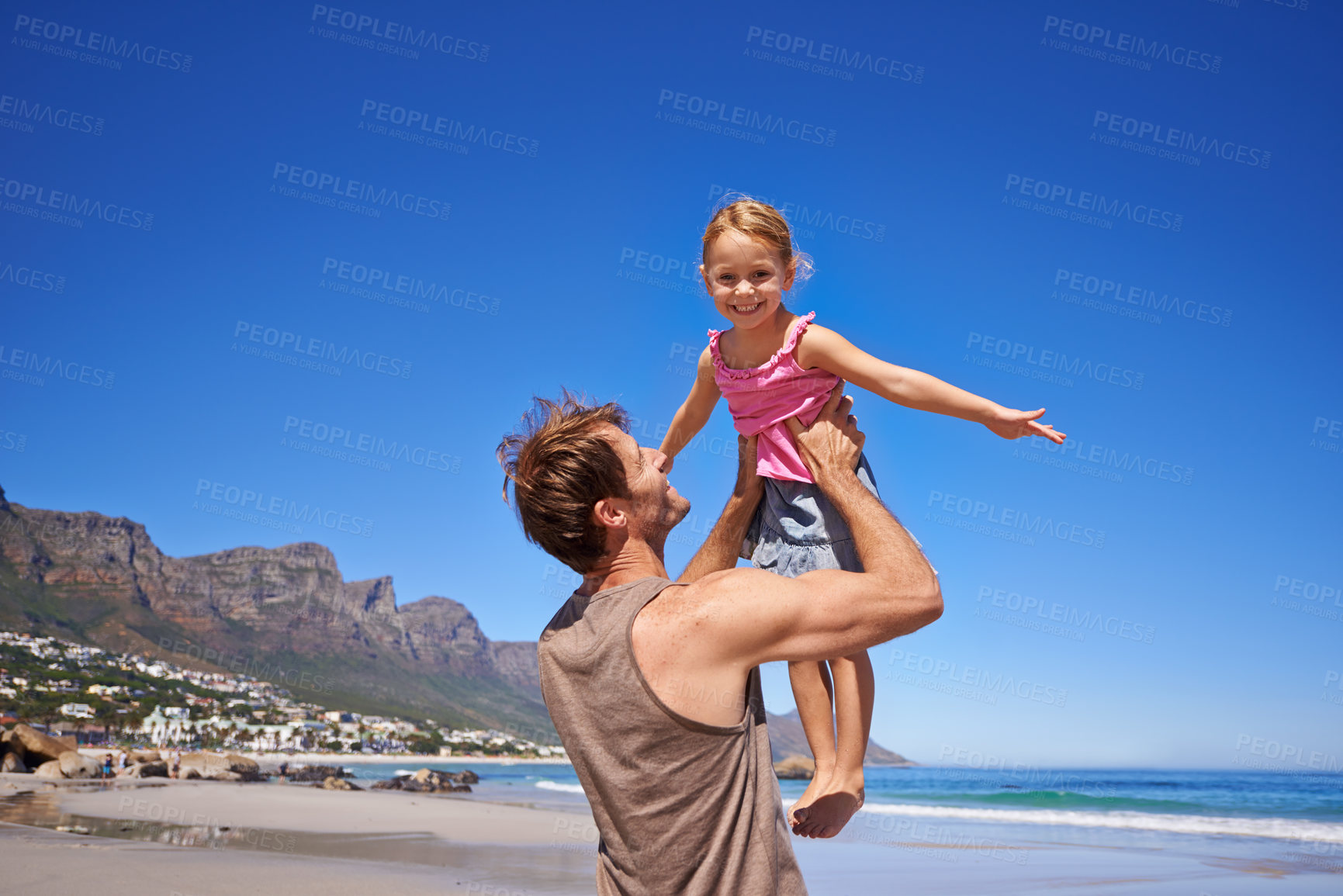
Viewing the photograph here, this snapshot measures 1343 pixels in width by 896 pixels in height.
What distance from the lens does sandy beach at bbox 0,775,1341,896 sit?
7.92 metres

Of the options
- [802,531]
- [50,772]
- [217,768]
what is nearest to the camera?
[802,531]

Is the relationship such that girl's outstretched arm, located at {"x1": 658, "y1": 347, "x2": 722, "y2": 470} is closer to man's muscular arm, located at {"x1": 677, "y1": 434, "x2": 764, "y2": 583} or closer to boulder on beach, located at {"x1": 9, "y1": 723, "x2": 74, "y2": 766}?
man's muscular arm, located at {"x1": 677, "y1": 434, "x2": 764, "y2": 583}

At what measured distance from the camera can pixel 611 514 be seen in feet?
7.09

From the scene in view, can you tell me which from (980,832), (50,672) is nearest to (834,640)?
(980,832)

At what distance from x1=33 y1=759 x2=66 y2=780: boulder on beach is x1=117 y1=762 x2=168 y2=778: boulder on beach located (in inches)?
58.8

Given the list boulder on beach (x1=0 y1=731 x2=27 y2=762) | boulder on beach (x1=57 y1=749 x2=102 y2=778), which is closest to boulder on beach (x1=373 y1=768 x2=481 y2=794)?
boulder on beach (x1=57 y1=749 x2=102 y2=778)

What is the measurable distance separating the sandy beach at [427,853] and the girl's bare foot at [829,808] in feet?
20.5

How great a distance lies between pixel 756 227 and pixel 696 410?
77 cm

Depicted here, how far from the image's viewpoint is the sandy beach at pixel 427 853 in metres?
7.92

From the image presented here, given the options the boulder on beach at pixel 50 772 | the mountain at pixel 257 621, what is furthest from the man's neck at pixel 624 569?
the mountain at pixel 257 621

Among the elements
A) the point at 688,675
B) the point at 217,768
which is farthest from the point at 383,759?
the point at 688,675

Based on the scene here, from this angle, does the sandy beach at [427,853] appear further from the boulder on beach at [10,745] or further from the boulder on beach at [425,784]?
the boulder on beach at [425,784]

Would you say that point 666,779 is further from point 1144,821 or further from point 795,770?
point 795,770

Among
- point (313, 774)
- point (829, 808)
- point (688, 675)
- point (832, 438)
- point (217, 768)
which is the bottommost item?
point (313, 774)
